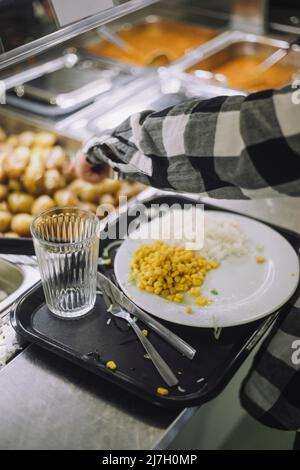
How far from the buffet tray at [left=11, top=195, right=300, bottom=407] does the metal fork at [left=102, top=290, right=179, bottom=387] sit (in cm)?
1

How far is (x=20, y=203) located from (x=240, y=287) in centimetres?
76

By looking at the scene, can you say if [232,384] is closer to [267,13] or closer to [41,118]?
[41,118]

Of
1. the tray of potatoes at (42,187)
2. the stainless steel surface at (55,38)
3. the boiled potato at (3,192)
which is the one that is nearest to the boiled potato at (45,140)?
the tray of potatoes at (42,187)

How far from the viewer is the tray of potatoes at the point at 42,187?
62.8 inches

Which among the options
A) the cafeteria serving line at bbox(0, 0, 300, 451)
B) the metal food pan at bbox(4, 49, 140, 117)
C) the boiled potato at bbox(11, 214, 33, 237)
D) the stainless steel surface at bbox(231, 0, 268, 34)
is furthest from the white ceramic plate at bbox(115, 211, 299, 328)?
the stainless steel surface at bbox(231, 0, 268, 34)

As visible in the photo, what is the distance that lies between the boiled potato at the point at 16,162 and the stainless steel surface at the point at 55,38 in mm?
654

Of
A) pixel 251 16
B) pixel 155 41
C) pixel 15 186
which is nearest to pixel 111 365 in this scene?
pixel 15 186

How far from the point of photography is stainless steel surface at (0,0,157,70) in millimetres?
1015

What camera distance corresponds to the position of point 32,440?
0.90 meters

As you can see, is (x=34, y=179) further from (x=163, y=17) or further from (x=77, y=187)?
(x=163, y=17)

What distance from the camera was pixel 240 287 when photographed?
116 centimetres

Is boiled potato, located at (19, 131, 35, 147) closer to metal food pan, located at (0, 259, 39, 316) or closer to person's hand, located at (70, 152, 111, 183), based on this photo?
person's hand, located at (70, 152, 111, 183)

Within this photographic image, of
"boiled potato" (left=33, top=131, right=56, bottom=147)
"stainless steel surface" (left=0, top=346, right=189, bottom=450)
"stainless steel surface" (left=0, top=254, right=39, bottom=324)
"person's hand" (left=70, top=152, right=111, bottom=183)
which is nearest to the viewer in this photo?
"stainless steel surface" (left=0, top=346, right=189, bottom=450)

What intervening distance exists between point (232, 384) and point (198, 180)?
643 millimetres
